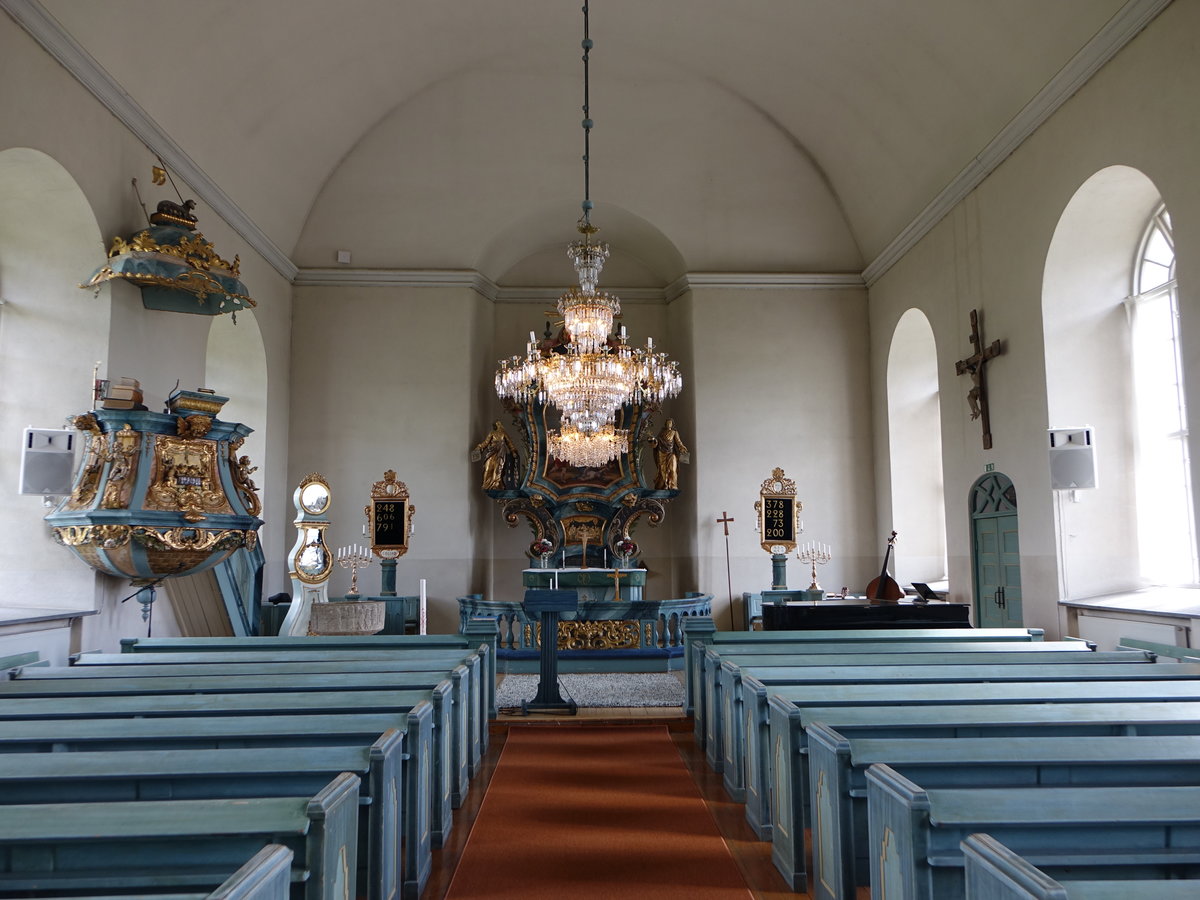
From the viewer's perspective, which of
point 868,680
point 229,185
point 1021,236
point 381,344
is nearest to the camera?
point 868,680

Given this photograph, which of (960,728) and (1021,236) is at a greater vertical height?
(1021,236)

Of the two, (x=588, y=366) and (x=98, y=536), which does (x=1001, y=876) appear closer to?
(x=98, y=536)

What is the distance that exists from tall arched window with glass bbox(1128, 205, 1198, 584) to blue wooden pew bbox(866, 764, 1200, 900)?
6.52 m

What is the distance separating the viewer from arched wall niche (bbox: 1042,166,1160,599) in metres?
8.23

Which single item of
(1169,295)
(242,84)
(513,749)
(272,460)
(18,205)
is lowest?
(513,749)

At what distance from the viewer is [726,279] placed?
43.2 feet

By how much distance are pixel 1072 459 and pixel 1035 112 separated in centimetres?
328

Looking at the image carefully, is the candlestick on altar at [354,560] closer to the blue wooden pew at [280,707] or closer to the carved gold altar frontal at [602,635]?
the carved gold altar frontal at [602,635]

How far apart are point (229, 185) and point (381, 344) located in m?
3.20

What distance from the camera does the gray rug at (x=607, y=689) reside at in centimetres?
834

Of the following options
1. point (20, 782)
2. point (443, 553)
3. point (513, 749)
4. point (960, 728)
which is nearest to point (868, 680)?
point (960, 728)

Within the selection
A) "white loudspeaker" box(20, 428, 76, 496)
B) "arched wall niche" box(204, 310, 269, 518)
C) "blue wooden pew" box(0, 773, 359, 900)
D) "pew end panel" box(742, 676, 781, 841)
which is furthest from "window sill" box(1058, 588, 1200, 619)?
"arched wall niche" box(204, 310, 269, 518)

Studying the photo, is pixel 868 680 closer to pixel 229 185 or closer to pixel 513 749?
pixel 513 749

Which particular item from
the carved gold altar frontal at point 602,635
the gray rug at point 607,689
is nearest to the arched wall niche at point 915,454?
the carved gold altar frontal at point 602,635
